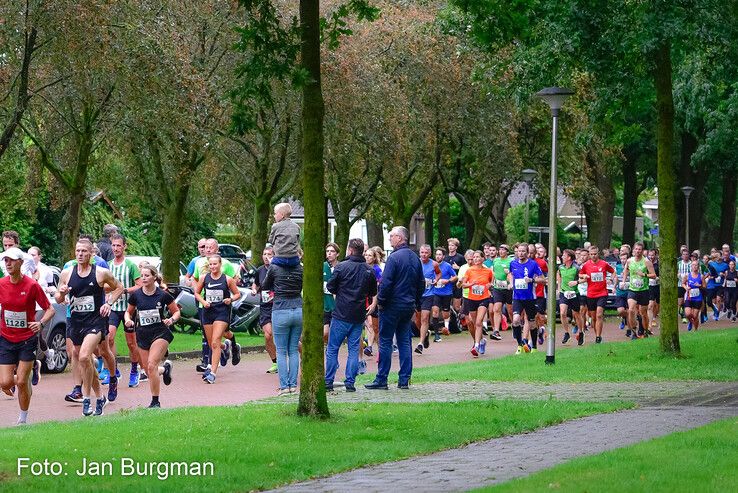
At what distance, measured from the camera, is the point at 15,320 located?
14.8 m

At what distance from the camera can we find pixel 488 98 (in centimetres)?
4081

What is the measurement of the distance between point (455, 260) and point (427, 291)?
433 centimetres

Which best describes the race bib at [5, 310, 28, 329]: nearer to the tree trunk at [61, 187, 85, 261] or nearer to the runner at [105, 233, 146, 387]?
the runner at [105, 233, 146, 387]

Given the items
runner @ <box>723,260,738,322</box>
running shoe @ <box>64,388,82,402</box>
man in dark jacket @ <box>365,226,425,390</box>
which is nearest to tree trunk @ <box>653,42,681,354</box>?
man in dark jacket @ <box>365,226,425,390</box>

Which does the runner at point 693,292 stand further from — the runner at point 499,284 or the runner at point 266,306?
the runner at point 266,306

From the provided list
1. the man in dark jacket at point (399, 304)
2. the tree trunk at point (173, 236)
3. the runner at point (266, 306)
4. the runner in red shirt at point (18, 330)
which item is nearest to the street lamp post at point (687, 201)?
the tree trunk at point (173, 236)

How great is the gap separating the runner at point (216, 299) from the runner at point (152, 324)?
284 centimetres

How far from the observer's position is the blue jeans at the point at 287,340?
16875mm

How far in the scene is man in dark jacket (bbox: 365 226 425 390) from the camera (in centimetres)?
1758

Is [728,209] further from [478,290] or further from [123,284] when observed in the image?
[123,284]

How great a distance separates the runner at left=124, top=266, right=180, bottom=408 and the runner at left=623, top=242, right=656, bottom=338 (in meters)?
13.9

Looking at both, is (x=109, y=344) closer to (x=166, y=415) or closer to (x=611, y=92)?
(x=166, y=415)

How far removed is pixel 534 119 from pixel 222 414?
107ft

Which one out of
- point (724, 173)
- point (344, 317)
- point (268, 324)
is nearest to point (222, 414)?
point (344, 317)
